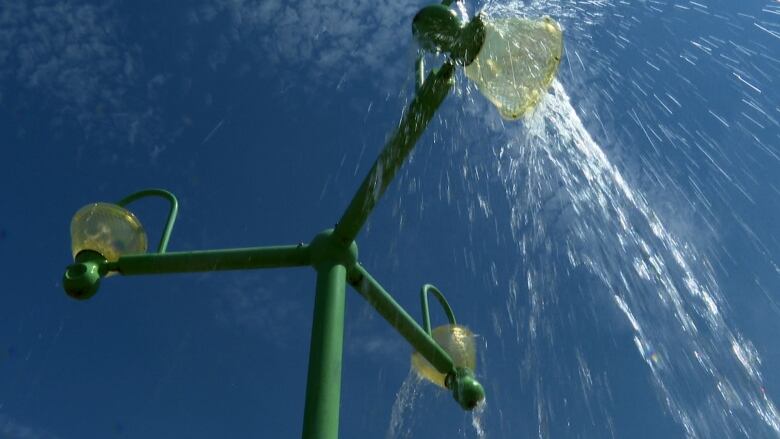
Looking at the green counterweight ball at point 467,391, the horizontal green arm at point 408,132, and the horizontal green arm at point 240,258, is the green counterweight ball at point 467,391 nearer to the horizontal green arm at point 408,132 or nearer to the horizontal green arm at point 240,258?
the horizontal green arm at point 240,258

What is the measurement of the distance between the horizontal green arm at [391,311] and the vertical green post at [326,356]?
20 cm

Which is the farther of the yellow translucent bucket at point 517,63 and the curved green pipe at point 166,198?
the curved green pipe at point 166,198

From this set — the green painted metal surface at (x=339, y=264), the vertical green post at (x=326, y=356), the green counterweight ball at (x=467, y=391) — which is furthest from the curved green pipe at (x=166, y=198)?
the green counterweight ball at (x=467, y=391)

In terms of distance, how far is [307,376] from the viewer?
370 cm

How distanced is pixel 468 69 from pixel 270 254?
154cm

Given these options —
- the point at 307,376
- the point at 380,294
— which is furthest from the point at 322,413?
the point at 380,294

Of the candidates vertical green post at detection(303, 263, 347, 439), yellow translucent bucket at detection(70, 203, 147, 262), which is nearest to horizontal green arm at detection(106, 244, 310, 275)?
vertical green post at detection(303, 263, 347, 439)

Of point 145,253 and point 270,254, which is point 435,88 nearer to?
point 270,254

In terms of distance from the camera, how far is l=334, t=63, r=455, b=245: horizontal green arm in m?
3.91

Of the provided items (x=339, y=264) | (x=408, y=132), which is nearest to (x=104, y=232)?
(x=339, y=264)

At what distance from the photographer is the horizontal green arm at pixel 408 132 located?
3.91 meters

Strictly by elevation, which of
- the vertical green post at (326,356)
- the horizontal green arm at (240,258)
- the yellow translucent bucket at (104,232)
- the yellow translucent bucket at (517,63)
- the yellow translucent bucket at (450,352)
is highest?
the yellow translucent bucket at (517,63)

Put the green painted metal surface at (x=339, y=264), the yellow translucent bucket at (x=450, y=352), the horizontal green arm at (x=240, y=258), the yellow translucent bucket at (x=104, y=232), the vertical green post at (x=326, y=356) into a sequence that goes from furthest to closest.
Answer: the yellow translucent bucket at (x=450, y=352) < the yellow translucent bucket at (x=104, y=232) < the horizontal green arm at (x=240, y=258) < the green painted metal surface at (x=339, y=264) < the vertical green post at (x=326, y=356)

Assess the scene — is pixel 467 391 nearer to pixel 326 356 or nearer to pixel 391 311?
pixel 391 311
